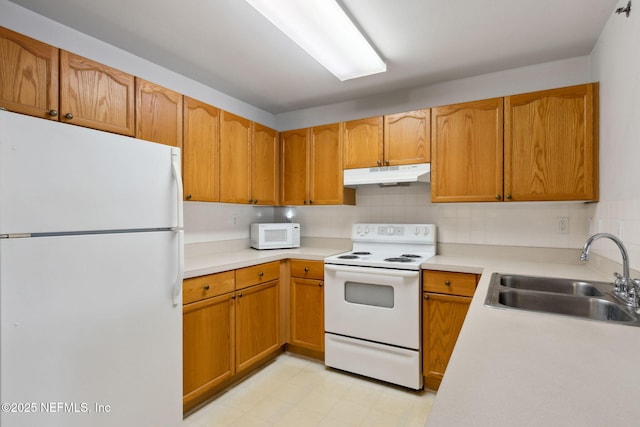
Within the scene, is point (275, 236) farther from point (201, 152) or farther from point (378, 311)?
point (378, 311)

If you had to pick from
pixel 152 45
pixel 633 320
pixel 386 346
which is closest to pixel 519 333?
pixel 633 320

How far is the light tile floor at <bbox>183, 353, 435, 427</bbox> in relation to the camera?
1907mm

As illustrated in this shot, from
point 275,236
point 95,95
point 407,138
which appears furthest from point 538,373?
point 275,236

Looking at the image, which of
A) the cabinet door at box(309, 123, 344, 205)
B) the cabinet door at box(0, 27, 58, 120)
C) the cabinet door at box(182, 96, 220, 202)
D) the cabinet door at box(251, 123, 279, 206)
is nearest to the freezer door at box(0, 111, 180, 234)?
the cabinet door at box(0, 27, 58, 120)

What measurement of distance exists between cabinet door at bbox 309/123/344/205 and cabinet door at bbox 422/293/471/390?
114cm

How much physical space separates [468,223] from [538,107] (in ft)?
3.08

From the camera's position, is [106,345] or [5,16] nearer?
[106,345]

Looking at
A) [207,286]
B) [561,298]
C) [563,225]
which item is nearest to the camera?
[561,298]

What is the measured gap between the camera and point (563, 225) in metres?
2.27

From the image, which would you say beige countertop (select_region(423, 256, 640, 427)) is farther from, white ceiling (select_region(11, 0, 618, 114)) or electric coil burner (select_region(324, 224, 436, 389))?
white ceiling (select_region(11, 0, 618, 114))

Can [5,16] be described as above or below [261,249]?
above

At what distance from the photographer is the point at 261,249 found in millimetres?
2934

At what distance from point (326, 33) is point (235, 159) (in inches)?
49.0

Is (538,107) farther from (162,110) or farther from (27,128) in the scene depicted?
(27,128)
